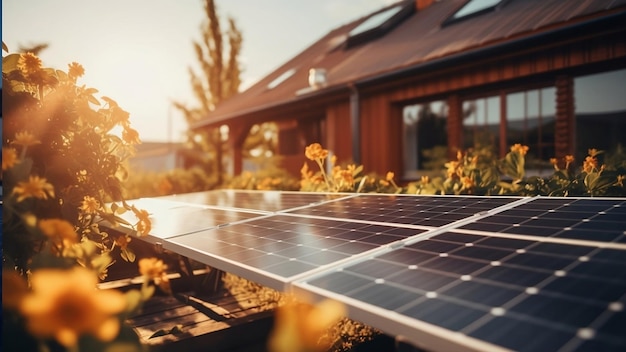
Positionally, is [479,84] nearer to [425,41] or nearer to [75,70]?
[425,41]

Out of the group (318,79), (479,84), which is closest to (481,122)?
(479,84)

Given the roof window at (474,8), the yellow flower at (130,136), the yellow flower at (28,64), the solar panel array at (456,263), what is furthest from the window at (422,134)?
the yellow flower at (28,64)

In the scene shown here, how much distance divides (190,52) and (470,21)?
51.7 feet

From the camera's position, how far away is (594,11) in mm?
6586

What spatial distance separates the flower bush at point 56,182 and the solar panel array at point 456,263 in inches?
23.2

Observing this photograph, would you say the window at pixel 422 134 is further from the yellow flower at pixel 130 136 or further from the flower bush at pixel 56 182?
the flower bush at pixel 56 182

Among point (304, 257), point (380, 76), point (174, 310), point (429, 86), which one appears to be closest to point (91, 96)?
point (304, 257)

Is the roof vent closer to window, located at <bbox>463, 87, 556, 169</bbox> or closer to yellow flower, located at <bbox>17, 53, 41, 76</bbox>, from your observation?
window, located at <bbox>463, 87, 556, 169</bbox>

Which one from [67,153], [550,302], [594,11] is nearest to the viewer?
[550,302]

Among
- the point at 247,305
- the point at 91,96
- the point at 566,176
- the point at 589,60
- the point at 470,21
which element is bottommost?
the point at 247,305

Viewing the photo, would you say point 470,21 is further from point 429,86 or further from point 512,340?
point 512,340

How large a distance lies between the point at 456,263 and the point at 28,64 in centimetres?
234

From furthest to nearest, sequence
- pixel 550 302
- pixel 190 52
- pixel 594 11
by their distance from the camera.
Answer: pixel 190 52
pixel 594 11
pixel 550 302

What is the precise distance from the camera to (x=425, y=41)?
10352 mm
